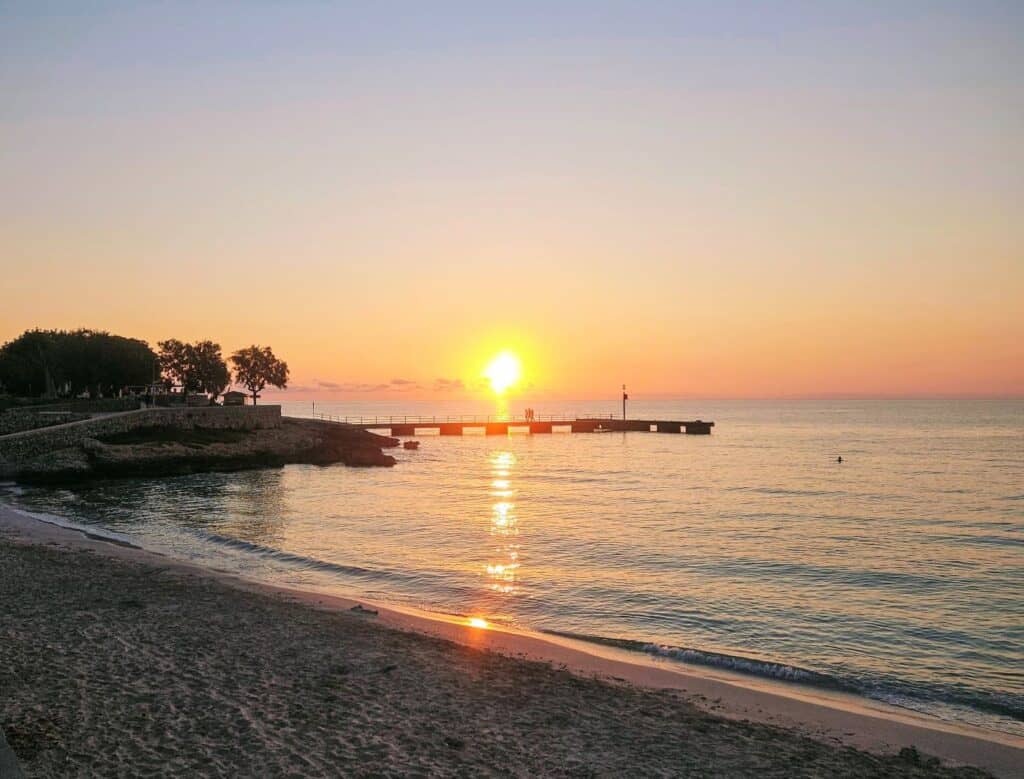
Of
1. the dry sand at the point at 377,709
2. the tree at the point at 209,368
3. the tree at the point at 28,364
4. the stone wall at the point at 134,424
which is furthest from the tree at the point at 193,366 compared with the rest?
the dry sand at the point at 377,709

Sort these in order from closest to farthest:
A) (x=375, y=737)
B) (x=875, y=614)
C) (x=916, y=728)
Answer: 1. (x=375, y=737)
2. (x=916, y=728)
3. (x=875, y=614)

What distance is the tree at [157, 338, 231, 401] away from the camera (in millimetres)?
100500

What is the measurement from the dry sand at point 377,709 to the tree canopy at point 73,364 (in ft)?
258

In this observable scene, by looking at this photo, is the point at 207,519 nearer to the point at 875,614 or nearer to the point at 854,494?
the point at 875,614

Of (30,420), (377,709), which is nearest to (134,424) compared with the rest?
(30,420)

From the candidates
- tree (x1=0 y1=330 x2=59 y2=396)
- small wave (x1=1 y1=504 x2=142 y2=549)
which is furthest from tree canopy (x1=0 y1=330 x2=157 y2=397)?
small wave (x1=1 y1=504 x2=142 y2=549)

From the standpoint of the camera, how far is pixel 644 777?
842 centimetres

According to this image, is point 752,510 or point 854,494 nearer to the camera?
point 752,510

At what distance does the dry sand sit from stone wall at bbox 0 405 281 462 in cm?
4018

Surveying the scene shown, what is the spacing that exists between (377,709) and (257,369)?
117949 millimetres

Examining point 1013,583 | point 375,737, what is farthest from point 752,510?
point 375,737

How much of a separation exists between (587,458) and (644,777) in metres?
74.6

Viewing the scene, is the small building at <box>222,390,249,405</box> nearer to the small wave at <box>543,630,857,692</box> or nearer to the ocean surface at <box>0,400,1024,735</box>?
the ocean surface at <box>0,400,1024,735</box>

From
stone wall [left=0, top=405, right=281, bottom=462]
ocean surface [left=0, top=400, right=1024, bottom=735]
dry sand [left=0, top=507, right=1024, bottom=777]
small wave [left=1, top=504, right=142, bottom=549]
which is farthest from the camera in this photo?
stone wall [left=0, top=405, right=281, bottom=462]
